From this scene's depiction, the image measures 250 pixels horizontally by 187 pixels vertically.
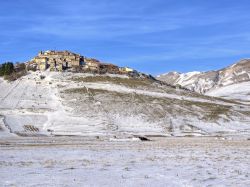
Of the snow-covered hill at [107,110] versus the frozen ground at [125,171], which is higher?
the snow-covered hill at [107,110]

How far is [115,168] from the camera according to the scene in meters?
32.2

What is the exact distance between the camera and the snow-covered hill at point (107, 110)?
102938mm

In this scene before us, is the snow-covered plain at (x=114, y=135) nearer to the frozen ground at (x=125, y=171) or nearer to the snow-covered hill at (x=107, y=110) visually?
the frozen ground at (x=125, y=171)

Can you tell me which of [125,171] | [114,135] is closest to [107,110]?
[114,135]

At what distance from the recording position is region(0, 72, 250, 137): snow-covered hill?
338 ft

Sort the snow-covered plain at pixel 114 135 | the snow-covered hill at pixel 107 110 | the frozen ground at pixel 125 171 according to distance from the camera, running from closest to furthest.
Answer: the frozen ground at pixel 125 171, the snow-covered plain at pixel 114 135, the snow-covered hill at pixel 107 110

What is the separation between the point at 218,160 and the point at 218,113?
91.4m

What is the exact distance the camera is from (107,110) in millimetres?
128750

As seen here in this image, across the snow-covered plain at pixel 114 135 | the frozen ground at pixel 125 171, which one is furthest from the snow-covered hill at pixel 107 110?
the frozen ground at pixel 125 171

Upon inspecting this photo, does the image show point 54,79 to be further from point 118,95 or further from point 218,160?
point 218,160

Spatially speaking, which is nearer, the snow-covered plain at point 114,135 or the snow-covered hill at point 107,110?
the snow-covered plain at point 114,135

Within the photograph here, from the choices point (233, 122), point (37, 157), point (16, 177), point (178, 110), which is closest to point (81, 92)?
point (178, 110)

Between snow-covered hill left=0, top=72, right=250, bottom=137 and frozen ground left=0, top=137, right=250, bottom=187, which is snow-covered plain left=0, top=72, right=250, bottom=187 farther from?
snow-covered hill left=0, top=72, right=250, bottom=137

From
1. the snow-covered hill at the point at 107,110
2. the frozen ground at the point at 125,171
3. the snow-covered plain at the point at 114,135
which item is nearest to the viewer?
the frozen ground at the point at 125,171
